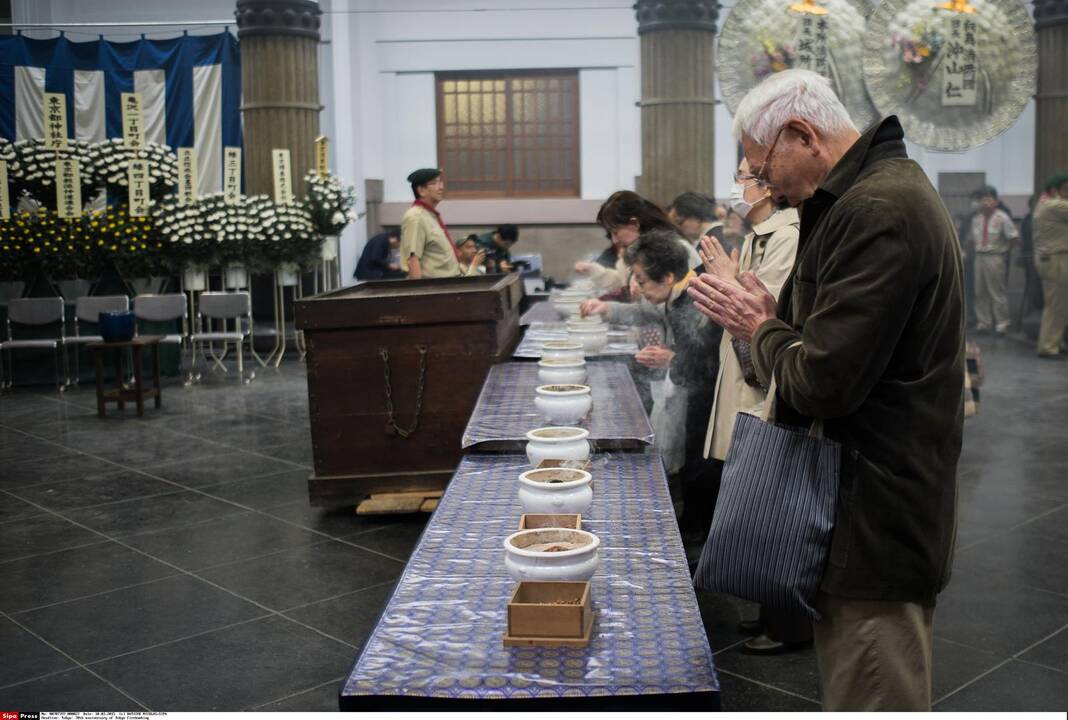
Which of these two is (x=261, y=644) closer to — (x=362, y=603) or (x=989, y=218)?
(x=362, y=603)

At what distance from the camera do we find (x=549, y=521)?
214 centimetres

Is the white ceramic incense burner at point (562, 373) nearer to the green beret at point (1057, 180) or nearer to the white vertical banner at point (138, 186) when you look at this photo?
the white vertical banner at point (138, 186)

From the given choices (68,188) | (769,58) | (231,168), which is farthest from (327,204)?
(769,58)

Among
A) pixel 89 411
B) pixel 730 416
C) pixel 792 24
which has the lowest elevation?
pixel 89 411

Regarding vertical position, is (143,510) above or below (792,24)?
below

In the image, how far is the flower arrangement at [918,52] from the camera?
317 inches

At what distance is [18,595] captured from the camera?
4.21m

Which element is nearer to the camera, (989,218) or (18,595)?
(18,595)

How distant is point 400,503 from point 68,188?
7291 millimetres

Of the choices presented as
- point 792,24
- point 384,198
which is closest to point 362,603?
point 792,24

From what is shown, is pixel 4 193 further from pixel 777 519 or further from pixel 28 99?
pixel 777 519

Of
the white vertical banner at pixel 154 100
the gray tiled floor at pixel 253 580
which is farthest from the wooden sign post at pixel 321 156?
the gray tiled floor at pixel 253 580

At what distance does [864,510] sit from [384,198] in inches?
559

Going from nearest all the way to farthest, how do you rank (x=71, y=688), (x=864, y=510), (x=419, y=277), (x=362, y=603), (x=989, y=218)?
(x=864, y=510) < (x=71, y=688) < (x=362, y=603) < (x=419, y=277) < (x=989, y=218)
